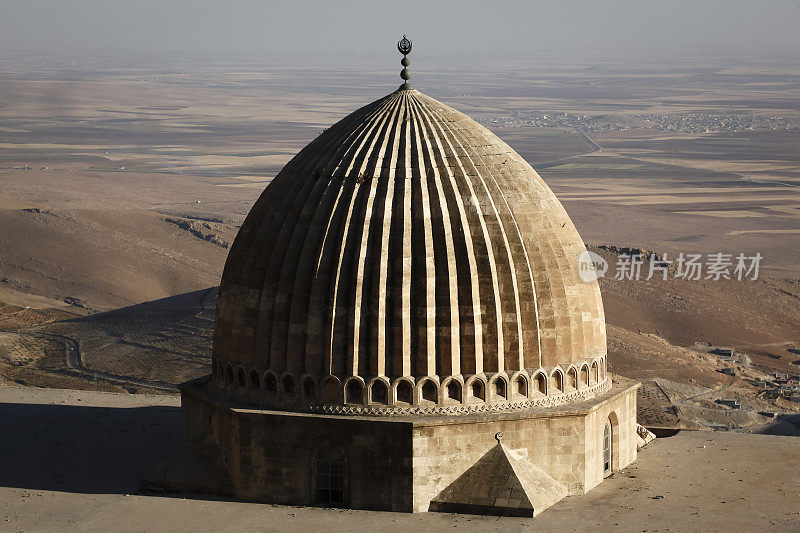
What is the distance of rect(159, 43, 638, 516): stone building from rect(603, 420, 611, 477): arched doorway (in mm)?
55

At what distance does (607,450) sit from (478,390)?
3376mm

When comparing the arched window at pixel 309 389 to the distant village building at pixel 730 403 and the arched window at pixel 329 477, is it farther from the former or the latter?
the distant village building at pixel 730 403

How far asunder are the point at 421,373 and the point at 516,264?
2.58 m

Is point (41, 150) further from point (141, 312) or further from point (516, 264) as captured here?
point (516, 264)

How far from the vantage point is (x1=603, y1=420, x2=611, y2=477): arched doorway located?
925 inches

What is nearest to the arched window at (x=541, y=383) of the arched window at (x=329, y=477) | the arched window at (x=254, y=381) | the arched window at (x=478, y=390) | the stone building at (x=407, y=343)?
the stone building at (x=407, y=343)

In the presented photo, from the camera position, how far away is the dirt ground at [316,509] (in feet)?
68.9

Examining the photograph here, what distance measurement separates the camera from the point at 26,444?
87.5 feet

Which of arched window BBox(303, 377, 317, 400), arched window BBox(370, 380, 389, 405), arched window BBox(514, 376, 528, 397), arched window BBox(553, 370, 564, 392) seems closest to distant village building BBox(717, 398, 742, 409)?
arched window BBox(553, 370, 564, 392)

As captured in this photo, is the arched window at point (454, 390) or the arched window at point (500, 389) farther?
the arched window at point (500, 389)

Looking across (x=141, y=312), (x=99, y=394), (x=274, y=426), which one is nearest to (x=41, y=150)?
(x=141, y=312)

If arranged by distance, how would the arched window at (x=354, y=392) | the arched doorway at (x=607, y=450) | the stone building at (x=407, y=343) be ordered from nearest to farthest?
the stone building at (x=407, y=343) < the arched window at (x=354, y=392) < the arched doorway at (x=607, y=450)

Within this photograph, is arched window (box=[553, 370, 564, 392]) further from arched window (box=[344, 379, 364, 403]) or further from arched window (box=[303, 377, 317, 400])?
arched window (box=[303, 377, 317, 400])

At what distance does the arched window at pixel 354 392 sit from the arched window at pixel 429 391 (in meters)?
1.04
